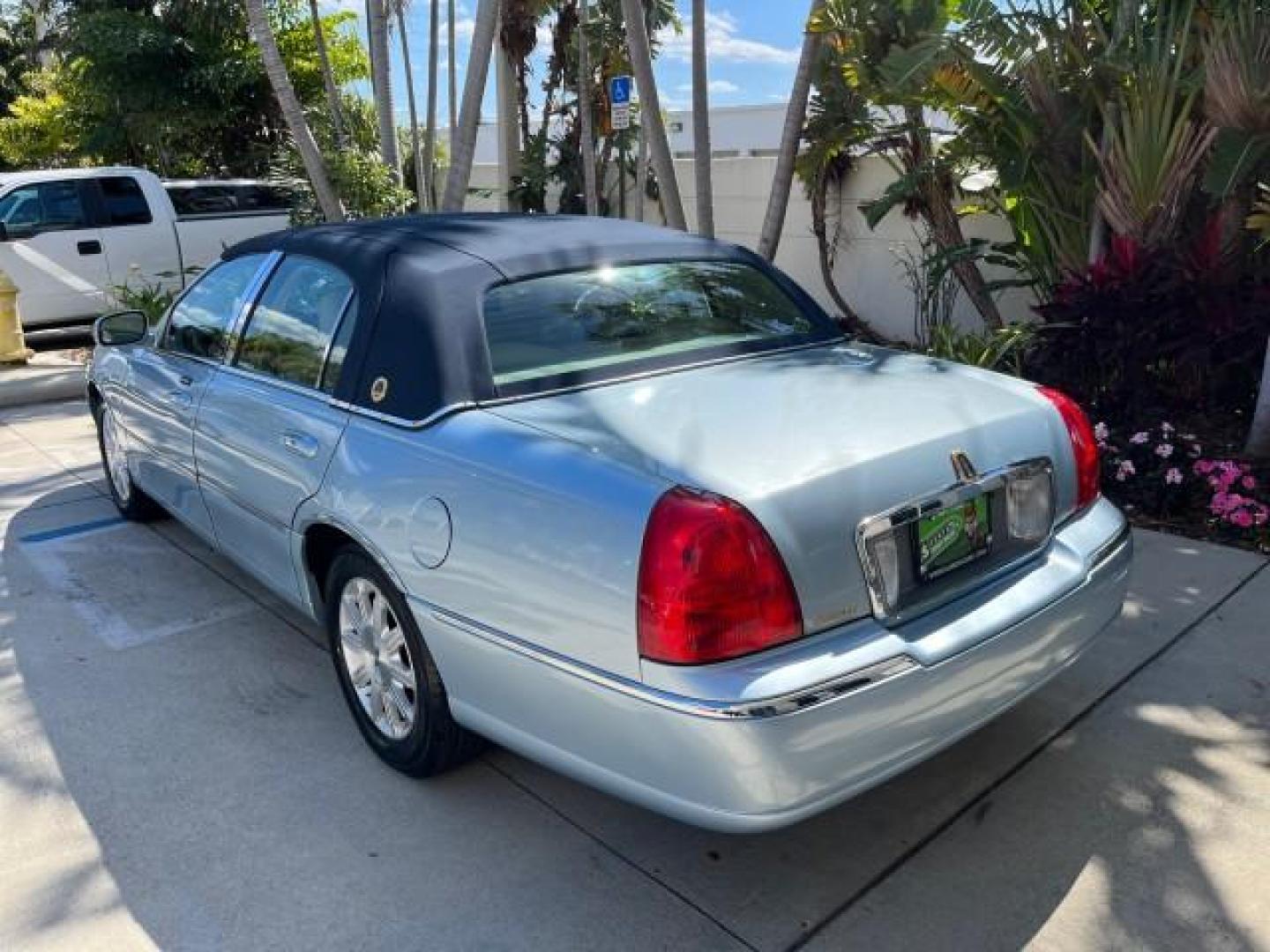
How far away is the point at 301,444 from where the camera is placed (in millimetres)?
3357

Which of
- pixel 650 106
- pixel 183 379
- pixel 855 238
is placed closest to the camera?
pixel 183 379

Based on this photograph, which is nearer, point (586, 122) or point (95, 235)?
point (95, 235)

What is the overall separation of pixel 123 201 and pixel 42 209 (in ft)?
2.57

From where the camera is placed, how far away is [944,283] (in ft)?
28.1

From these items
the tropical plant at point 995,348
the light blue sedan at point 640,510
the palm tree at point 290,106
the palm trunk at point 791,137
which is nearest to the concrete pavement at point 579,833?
the light blue sedan at point 640,510

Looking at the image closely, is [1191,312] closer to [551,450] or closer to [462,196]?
[551,450]

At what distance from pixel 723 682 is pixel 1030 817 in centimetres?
123

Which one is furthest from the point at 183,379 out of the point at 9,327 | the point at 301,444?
the point at 9,327

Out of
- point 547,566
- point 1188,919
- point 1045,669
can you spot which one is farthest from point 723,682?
point 1188,919

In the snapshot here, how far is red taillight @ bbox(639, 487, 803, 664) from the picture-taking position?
227 cm

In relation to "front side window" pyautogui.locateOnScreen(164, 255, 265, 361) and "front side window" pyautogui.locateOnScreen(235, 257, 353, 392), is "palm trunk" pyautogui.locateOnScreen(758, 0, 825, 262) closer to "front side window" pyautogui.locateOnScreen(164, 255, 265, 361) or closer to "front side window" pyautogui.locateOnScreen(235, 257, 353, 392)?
"front side window" pyautogui.locateOnScreen(164, 255, 265, 361)

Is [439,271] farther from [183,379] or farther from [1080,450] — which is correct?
[1080,450]

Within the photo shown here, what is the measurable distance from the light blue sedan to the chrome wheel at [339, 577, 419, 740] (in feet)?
0.04

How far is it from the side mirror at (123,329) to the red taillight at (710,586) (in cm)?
372
